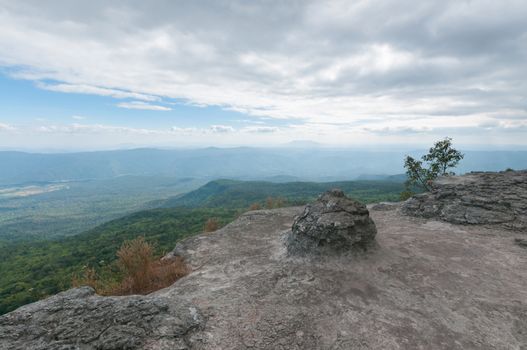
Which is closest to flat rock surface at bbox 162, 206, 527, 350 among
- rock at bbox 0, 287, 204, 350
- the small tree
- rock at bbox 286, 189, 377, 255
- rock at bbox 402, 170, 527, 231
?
rock at bbox 286, 189, 377, 255

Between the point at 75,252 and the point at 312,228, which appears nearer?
the point at 312,228

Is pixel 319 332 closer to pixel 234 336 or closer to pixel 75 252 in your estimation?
pixel 234 336

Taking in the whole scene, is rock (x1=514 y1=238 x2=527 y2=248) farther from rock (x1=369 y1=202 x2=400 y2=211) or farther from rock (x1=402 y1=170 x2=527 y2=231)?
rock (x1=369 y1=202 x2=400 y2=211)

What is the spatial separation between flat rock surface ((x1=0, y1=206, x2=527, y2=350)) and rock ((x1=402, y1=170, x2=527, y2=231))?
1.93m

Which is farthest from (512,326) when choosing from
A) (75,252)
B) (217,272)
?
(75,252)

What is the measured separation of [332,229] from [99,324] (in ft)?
31.8

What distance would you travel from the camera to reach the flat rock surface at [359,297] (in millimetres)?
7645

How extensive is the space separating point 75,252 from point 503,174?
10355 cm

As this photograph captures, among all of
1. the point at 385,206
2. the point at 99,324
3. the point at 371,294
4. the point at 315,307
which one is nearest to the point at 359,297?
the point at 371,294

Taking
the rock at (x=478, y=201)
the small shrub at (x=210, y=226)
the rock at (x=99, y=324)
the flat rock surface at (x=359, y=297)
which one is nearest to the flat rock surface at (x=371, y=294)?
the flat rock surface at (x=359, y=297)

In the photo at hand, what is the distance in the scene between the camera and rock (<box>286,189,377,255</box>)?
12.9 meters

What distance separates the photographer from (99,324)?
757 cm

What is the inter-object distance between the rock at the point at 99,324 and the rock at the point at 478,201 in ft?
56.3

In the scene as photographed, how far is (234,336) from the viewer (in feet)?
25.2
